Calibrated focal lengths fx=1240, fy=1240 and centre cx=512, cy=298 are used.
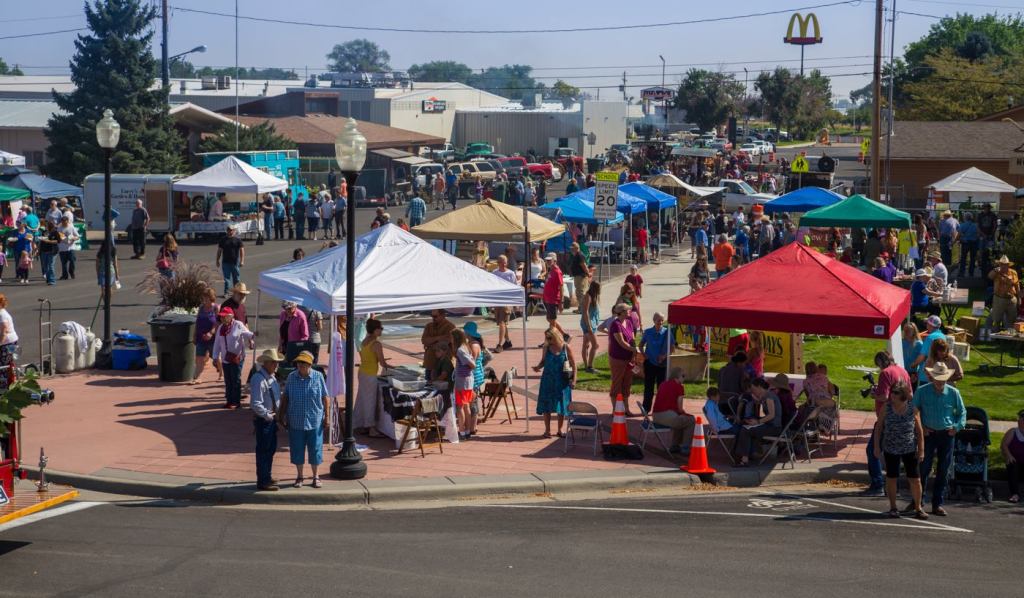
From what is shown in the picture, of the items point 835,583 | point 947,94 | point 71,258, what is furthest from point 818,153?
point 835,583

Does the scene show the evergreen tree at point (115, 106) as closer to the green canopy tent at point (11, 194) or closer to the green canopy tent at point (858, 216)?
the green canopy tent at point (11, 194)

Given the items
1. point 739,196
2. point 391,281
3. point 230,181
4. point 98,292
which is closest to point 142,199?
point 230,181

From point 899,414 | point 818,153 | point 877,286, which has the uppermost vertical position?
point 818,153

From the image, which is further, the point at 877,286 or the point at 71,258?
the point at 71,258

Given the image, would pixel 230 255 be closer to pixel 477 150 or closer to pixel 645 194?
pixel 645 194

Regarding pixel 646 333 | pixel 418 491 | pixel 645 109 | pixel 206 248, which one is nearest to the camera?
pixel 418 491

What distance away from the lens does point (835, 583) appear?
404 inches

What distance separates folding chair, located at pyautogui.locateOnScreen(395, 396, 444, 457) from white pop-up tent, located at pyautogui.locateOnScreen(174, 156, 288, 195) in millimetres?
25080

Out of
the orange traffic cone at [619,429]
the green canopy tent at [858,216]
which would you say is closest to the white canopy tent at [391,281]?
the orange traffic cone at [619,429]

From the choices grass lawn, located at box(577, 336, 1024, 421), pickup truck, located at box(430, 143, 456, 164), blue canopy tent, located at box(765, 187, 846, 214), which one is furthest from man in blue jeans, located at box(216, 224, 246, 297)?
pickup truck, located at box(430, 143, 456, 164)

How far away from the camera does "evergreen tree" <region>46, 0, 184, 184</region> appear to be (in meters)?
53.2

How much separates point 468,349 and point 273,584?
20.9ft

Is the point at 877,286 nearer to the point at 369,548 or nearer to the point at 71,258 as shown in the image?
the point at 369,548

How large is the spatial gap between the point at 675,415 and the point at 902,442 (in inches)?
131
